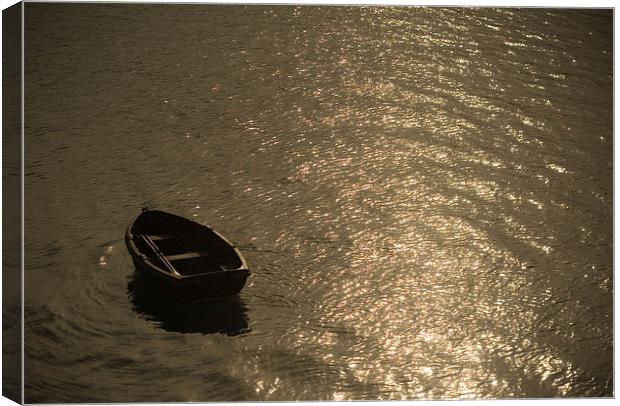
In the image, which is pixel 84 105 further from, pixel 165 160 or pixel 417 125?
pixel 417 125

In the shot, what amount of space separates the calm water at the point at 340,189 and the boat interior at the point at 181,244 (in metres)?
0.09

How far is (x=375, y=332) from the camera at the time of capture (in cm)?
749

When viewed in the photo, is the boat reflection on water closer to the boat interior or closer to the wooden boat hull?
the wooden boat hull

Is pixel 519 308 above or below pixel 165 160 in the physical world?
below

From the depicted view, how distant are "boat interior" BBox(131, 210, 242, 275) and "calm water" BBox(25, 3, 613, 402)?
0.09 metres

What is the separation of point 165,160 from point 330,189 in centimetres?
85

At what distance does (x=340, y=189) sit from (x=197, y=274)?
32.8 inches

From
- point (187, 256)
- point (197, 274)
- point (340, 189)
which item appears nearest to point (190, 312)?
point (197, 274)

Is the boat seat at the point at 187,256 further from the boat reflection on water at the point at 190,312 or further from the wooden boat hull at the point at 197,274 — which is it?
the boat reflection on water at the point at 190,312

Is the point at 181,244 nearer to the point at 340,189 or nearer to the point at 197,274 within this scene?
the point at 197,274

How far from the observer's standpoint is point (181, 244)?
782 centimetres

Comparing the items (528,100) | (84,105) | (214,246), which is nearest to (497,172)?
(528,100)

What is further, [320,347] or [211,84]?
[211,84]

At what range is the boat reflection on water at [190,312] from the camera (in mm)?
7504
